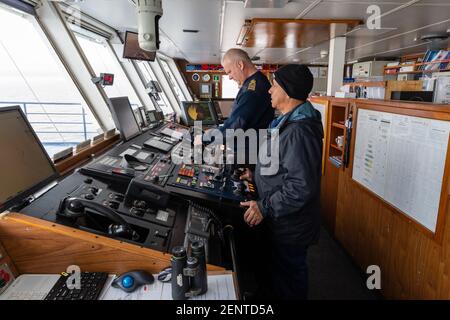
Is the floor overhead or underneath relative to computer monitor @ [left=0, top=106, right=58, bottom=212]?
underneath

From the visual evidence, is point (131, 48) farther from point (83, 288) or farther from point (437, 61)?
point (437, 61)

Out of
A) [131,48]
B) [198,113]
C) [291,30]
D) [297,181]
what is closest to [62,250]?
[297,181]

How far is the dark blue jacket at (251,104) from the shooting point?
2.28 metres

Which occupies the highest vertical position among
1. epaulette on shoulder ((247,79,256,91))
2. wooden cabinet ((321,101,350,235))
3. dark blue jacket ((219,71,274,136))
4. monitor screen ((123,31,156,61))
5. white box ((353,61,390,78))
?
white box ((353,61,390,78))

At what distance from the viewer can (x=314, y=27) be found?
371 centimetres

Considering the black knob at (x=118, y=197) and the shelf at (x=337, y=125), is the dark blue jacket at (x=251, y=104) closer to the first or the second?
the shelf at (x=337, y=125)

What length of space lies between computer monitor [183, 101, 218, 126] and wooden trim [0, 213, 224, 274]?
424 cm

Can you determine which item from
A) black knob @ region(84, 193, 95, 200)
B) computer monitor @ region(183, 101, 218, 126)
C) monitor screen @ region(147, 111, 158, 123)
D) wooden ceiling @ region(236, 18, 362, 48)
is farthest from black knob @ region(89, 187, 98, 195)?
computer monitor @ region(183, 101, 218, 126)

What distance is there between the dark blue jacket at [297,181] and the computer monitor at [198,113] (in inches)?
147

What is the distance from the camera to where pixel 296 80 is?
148cm

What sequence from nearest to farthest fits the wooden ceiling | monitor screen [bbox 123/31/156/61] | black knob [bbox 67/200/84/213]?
black knob [bbox 67/200/84/213] < monitor screen [bbox 123/31/156/61] < the wooden ceiling

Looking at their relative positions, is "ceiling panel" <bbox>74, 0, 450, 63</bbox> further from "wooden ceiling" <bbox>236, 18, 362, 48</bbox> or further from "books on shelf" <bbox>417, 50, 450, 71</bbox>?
"books on shelf" <bbox>417, 50, 450, 71</bbox>

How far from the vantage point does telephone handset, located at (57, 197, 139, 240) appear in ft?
3.77

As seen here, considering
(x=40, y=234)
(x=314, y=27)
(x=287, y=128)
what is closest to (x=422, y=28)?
(x=314, y=27)
